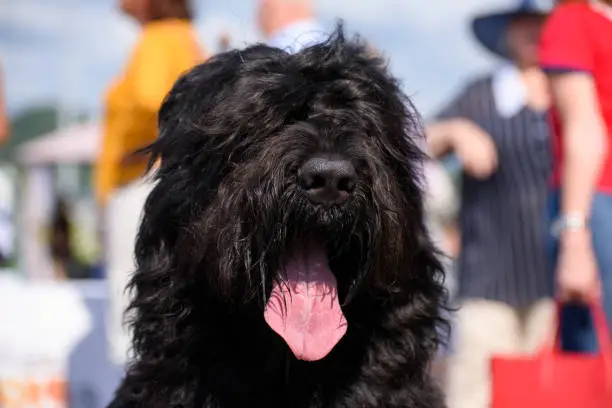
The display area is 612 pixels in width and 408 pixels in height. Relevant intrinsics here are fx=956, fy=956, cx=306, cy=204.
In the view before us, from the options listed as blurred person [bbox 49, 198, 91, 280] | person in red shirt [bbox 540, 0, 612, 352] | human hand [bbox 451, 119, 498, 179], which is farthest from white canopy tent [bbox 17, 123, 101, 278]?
person in red shirt [bbox 540, 0, 612, 352]

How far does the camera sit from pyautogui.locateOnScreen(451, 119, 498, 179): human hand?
14.6 feet

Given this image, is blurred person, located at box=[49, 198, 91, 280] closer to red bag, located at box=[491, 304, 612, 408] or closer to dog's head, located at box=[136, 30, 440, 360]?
red bag, located at box=[491, 304, 612, 408]

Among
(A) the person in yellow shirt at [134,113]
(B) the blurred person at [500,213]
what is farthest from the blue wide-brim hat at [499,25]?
(A) the person in yellow shirt at [134,113]

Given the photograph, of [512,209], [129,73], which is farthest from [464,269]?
[129,73]

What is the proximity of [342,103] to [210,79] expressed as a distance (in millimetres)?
390

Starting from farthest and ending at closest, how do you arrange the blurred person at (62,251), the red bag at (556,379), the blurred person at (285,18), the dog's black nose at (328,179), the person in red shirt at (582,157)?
the blurred person at (62,251) < the blurred person at (285,18) < the person in red shirt at (582,157) < the red bag at (556,379) < the dog's black nose at (328,179)

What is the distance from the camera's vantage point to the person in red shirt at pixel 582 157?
10.4ft

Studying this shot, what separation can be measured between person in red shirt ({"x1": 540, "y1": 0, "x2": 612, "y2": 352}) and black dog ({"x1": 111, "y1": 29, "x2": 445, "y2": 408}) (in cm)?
66

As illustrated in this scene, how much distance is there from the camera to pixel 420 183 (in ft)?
9.01

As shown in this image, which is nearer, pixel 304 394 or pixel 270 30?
pixel 304 394

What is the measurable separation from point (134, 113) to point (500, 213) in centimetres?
179

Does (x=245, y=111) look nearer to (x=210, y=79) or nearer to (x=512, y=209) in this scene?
(x=210, y=79)

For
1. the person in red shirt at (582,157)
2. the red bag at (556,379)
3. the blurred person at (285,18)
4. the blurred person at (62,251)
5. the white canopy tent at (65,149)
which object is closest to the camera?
the red bag at (556,379)

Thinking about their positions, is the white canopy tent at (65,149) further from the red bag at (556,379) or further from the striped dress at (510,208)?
the red bag at (556,379)
